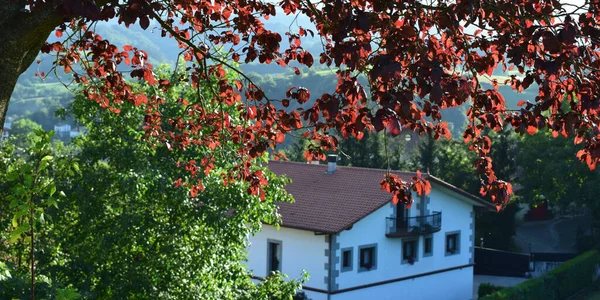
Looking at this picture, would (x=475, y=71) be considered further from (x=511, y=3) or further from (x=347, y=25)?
(x=347, y=25)

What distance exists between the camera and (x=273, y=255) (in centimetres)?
2898

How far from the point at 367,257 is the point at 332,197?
2.80m

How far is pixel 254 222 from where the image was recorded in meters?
17.6

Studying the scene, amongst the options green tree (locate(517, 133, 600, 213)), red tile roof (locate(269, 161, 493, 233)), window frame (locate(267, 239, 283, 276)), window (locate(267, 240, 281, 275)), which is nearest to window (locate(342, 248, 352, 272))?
red tile roof (locate(269, 161, 493, 233))

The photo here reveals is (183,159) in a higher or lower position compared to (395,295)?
higher

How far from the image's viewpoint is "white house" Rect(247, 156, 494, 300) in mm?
27469

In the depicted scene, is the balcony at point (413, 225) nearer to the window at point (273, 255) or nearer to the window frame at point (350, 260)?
the window frame at point (350, 260)

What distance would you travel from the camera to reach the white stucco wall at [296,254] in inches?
1070

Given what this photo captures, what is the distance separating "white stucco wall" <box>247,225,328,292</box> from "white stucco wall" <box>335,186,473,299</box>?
0.60 m

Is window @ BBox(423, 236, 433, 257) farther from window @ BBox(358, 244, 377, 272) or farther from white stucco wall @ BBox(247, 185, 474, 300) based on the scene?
window @ BBox(358, 244, 377, 272)

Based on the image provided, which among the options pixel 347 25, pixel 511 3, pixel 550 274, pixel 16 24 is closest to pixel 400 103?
pixel 347 25

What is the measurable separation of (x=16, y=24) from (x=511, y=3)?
2.97 meters

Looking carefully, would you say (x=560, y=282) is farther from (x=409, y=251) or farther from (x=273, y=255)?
(x=273, y=255)

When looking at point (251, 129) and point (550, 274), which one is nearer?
point (251, 129)
